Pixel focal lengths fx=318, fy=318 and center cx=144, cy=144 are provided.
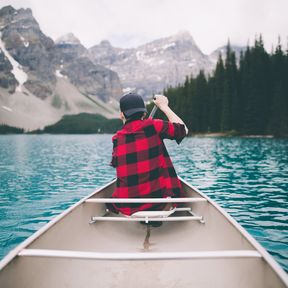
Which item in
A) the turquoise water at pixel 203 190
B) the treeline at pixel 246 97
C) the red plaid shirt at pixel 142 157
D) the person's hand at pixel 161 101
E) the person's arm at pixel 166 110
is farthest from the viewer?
the treeline at pixel 246 97

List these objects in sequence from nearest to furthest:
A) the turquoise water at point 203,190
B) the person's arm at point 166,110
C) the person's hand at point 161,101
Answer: the person's arm at point 166,110, the person's hand at point 161,101, the turquoise water at point 203,190

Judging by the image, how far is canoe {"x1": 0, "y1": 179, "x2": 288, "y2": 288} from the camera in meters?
3.31

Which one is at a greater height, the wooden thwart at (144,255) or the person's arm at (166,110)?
the person's arm at (166,110)

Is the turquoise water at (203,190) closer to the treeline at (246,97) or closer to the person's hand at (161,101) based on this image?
the person's hand at (161,101)

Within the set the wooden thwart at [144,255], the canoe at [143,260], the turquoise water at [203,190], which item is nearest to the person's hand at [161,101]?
the canoe at [143,260]

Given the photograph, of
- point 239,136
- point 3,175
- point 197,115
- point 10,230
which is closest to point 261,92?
point 239,136

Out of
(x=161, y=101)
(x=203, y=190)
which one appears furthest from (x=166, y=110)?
(x=203, y=190)

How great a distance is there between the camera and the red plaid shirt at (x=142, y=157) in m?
5.02

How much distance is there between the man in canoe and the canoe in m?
0.38

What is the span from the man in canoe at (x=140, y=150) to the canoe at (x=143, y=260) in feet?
1.26

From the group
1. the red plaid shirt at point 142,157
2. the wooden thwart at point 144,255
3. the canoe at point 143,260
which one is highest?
the red plaid shirt at point 142,157

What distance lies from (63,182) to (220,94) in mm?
72255

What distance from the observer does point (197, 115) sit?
298ft

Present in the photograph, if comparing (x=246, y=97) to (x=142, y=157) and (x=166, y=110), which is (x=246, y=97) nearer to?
(x=166, y=110)
